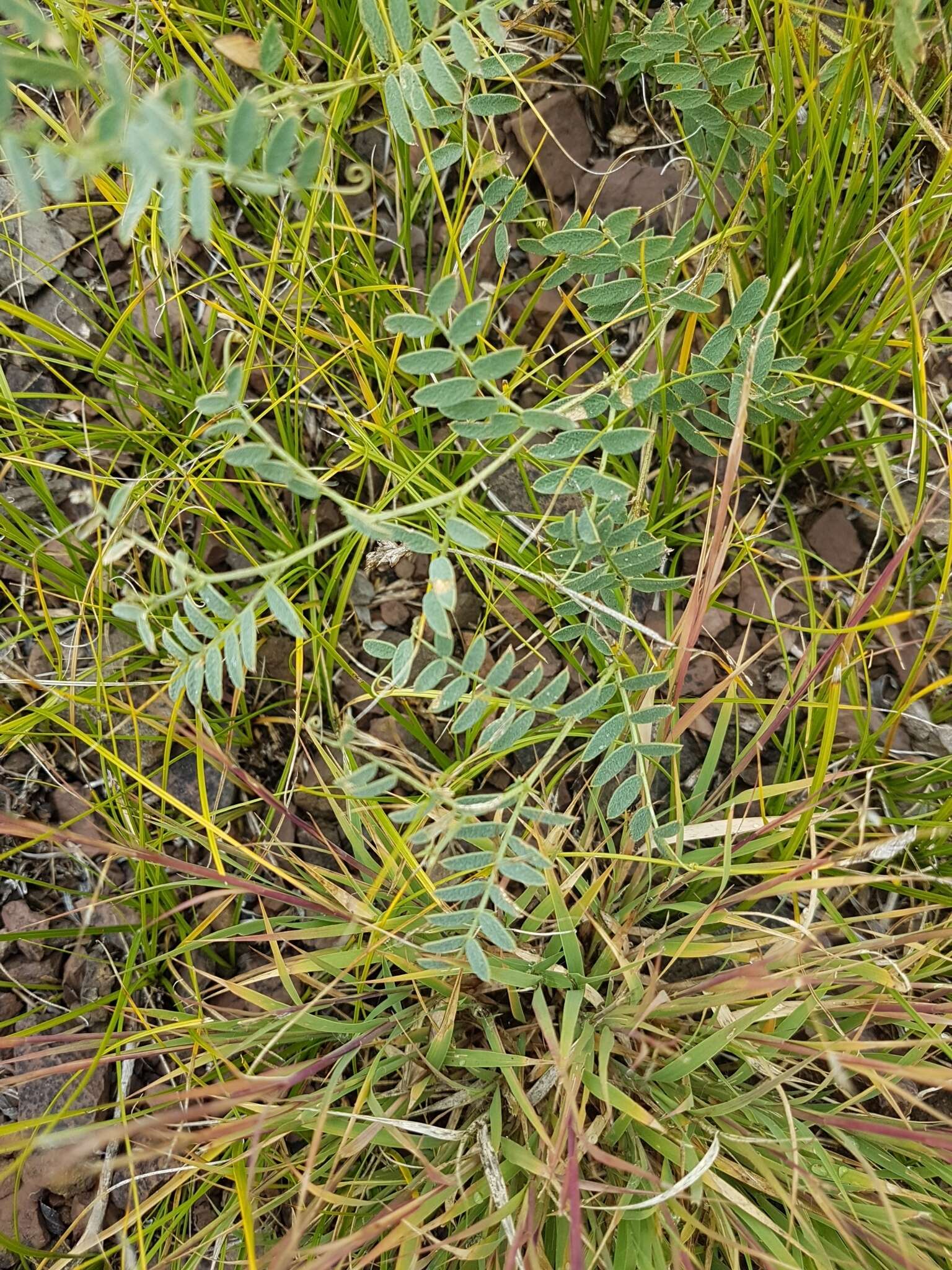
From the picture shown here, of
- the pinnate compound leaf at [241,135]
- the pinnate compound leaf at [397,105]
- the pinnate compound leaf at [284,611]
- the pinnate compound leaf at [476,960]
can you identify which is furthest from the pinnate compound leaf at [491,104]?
the pinnate compound leaf at [476,960]

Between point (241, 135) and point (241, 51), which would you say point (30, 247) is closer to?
point (241, 51)

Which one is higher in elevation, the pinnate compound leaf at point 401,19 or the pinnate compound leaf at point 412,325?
the pinnate compound leaf at point 401,19

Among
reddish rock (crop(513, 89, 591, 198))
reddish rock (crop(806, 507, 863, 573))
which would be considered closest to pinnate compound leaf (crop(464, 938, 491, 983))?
reddish rock (crop(806, 507, 863, 573))

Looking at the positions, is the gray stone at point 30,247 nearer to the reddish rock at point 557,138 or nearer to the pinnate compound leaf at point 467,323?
the reddish rock at point 557,138

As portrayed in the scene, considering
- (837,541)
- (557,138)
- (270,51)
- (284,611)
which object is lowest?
(837,541)

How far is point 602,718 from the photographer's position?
1071mm

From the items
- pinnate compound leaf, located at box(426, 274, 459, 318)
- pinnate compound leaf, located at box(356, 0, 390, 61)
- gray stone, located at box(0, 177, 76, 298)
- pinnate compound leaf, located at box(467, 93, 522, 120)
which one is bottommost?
gray stone, located at box(0, 177, 76, 298)

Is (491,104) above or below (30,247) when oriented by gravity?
above

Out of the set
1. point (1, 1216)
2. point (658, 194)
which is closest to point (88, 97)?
point (658, 194)

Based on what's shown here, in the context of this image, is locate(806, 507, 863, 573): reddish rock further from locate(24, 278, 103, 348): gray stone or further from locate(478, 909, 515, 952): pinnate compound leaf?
locate(24, 278, 103, 348): gray stone

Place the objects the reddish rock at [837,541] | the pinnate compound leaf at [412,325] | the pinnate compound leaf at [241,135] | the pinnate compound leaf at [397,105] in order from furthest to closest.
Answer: the reddish rock at [837,541], the pinnate compound leaf at [397,105], the pinnate compound leaf at [412,325], the pinnate compound leaf at [241,135]

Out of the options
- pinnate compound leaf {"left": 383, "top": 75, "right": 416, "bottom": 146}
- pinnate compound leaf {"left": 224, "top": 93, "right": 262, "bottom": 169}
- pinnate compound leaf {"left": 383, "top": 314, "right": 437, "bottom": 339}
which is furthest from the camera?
pinnate compound leaf {"left": 383, "top": 75, "right": 416, "bottom": 146}

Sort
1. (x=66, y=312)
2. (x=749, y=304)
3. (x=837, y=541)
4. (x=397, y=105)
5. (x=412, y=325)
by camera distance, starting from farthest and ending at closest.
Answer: (x=66, y=312)
(x=837, y=541)
(x=749, y=304)
(x=397, y=105)
(x=412, y=325)

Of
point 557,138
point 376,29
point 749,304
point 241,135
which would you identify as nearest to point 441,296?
point 241,135
